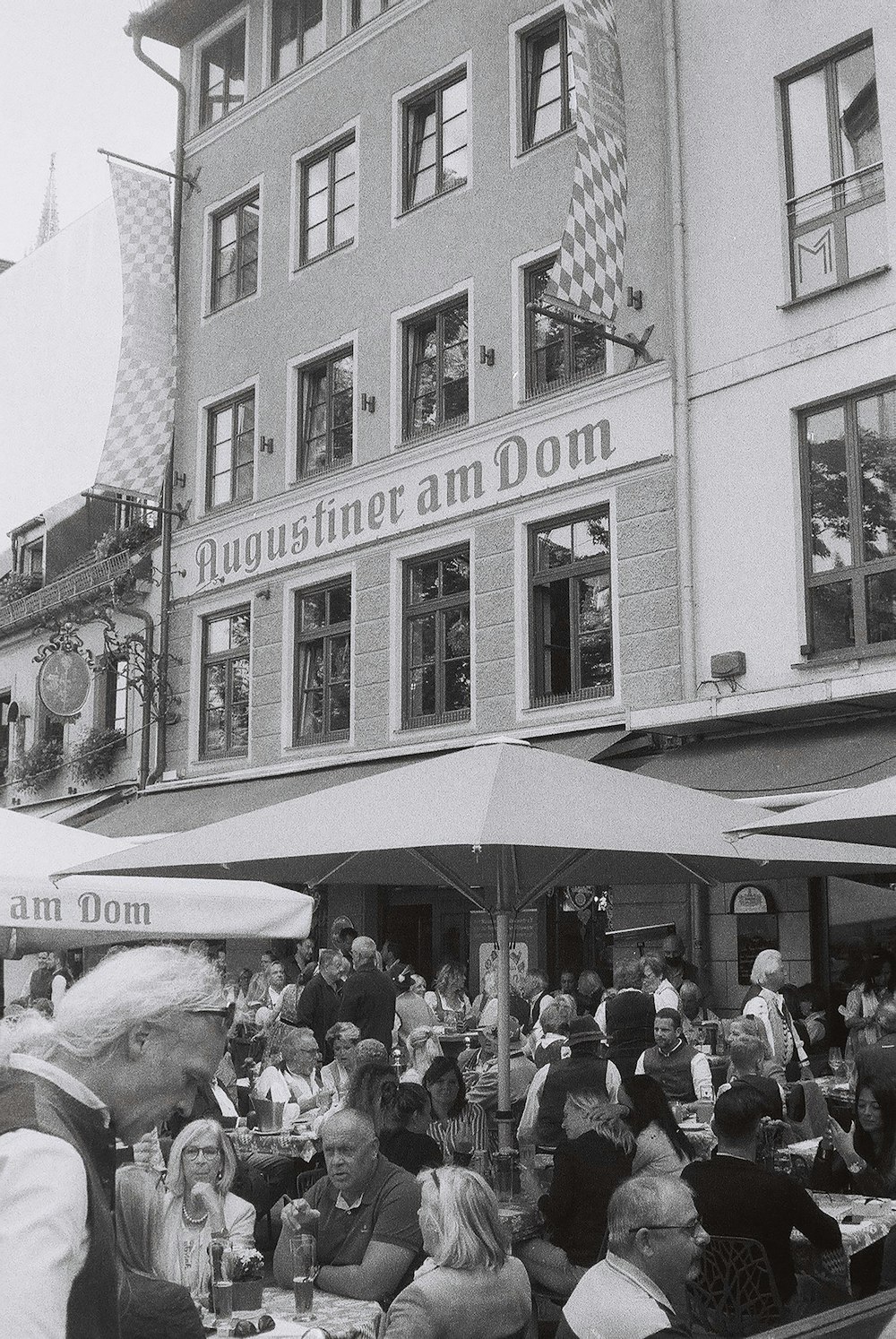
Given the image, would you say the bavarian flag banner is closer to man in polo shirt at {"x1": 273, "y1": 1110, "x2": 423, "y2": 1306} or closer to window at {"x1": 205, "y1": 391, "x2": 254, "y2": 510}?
window at {"x1": 205, "y1": 391, "x2": 254, "y2": 510}

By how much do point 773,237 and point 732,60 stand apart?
7.14 feet

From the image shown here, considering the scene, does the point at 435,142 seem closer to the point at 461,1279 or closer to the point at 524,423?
the point at 524,423

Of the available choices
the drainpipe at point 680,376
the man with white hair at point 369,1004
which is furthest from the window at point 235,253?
the man with white hair at point 369,1004

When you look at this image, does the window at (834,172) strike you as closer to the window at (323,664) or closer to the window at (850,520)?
the window at (850,520)

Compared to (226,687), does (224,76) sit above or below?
above

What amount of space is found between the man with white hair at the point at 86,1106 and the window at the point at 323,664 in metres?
16.1

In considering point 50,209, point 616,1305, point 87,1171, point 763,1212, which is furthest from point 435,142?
point 50,209

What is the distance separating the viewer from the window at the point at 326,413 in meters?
19.6

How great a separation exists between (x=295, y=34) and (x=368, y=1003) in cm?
1586

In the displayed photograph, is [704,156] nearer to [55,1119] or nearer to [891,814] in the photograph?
[891,814]

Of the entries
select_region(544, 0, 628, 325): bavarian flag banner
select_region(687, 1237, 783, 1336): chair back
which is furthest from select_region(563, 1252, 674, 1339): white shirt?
select_region(544, 0, 628, 325): bavarian flag banner

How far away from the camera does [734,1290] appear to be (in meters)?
5.07

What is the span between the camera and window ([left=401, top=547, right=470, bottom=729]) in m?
17.4

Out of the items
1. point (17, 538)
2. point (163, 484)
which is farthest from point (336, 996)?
point (17, 538)
